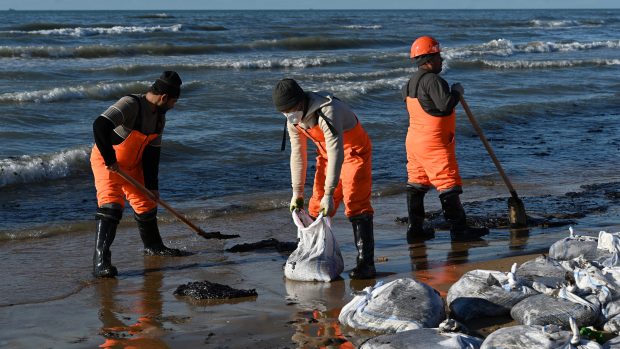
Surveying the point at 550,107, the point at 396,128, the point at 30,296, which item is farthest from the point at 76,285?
the point at 550,107

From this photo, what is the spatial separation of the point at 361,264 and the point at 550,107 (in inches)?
447

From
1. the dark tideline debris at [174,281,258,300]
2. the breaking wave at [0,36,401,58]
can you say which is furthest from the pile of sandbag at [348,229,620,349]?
the breaking wave at [0,36,401,58]

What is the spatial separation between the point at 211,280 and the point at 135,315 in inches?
39.2

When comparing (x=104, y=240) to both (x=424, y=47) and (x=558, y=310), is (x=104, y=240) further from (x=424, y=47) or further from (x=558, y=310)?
(x=558, y=310)

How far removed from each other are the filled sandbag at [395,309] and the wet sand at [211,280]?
10 cm

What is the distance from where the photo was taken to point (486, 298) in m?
5.73

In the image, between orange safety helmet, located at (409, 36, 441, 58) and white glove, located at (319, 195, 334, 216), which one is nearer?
white glove, located at (319, 195, 334, 216)

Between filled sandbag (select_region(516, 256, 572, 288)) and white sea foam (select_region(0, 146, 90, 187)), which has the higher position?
filled sandbag (select_region(516, 256, 572, 288))

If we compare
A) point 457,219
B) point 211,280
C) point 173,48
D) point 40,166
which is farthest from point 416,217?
point 173,48

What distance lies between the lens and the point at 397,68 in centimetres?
2420

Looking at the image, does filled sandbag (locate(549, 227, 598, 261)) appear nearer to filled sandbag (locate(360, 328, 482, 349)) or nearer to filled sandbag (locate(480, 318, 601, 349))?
filled sandbag (locate(480, 318, 601, 349))

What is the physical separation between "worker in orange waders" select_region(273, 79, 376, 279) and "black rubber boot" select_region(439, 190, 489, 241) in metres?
1.17

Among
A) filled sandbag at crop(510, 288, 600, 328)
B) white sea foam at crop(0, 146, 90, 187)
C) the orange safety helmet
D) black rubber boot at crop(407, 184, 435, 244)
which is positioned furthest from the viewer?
white sea foam at crop(0, 146, 90, 187)

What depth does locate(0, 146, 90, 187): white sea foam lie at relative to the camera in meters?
10.7
